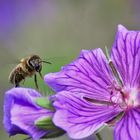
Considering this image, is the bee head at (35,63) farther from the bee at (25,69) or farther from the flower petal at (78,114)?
the flower petal at (78,114)

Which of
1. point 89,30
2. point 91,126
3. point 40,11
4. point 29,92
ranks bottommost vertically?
point 91,126

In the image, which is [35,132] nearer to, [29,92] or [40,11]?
[29,92]

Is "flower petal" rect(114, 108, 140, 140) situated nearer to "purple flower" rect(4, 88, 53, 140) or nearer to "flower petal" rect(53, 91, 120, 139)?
"flower petal" rect(53, 91, 120, 139)

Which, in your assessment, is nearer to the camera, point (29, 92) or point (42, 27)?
point (29, 92)

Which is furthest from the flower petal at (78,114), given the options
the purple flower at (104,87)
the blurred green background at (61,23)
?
the blurred green background at (61,23)

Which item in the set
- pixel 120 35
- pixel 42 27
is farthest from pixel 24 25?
pixel 120 35
